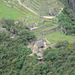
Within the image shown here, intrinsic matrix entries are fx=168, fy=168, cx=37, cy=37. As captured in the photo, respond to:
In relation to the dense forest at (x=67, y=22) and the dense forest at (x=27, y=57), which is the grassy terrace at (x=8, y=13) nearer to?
the dense forest at (x=27, y=57)

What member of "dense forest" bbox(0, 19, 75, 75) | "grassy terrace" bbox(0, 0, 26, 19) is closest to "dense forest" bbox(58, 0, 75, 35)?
"grassy terrace" bbox(0, 0, 26, 19)

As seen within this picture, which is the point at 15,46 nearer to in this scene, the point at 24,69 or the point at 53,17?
the point at 24,69

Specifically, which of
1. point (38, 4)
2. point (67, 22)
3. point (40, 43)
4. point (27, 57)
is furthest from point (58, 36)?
point (38, 4)

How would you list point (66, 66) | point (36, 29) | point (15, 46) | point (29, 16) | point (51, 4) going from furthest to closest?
point (51, 4)
point (29, 16)
point (36, 29)
point (15, 46)
point (66, 66)

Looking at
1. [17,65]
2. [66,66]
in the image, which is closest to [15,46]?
[17,65]

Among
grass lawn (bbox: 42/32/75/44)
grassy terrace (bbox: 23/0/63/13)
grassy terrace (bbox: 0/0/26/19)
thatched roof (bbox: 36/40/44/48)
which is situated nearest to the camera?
thatched roof (bbox: 36/40/44/48)

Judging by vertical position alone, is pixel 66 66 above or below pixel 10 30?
below

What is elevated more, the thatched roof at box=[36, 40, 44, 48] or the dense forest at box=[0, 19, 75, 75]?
the thatched roof at box=[36, 40, 44, 48]

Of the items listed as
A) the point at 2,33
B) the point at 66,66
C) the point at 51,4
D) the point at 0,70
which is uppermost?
the point at 51,4

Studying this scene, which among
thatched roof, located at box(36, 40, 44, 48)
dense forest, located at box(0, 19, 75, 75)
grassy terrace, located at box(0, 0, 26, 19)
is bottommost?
dense forest, located at box(0, 19, 75, 75)

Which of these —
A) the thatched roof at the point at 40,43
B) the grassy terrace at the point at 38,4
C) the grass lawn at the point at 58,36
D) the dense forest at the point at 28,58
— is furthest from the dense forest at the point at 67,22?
the thatched roof at the point at 40,43

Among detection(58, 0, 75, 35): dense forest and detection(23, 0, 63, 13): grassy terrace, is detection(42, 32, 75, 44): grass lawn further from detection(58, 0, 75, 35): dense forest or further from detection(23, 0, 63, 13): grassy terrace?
detection(23, 0, 63, 13): grassy terrace
